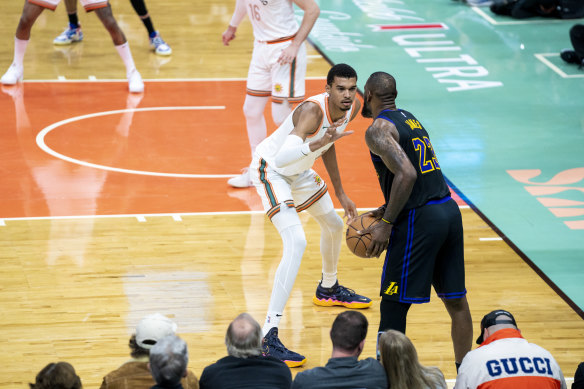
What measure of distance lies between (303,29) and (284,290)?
2.99m

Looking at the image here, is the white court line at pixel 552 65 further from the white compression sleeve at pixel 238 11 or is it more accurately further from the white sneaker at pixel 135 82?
the white sneaker at pixel 135 82

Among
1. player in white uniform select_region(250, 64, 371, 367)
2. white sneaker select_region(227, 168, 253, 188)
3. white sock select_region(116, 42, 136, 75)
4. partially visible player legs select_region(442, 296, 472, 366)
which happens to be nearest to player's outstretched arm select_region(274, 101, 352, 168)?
player in white uniform select_region(250, 64, 371, 367)

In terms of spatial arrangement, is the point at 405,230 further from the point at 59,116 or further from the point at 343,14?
the point at 343,14

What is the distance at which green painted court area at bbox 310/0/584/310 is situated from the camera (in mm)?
8094

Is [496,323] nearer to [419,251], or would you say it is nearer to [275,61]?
[419,251]

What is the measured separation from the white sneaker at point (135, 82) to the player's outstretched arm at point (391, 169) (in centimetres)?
633

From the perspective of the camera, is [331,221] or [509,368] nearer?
[509,368]

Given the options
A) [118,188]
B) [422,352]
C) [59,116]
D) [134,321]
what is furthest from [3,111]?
[422,352]

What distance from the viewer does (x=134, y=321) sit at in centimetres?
629

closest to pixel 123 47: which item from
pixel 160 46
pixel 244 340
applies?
pixel 160 46

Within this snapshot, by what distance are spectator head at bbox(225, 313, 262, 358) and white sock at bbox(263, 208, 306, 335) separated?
1.53m

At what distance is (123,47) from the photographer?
36.2ft

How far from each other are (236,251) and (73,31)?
6.50 meters

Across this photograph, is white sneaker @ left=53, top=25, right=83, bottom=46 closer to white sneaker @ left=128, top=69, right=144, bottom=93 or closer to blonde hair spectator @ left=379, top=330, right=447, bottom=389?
white sneaker @ left=128, top=69, right=144, bottom=93
